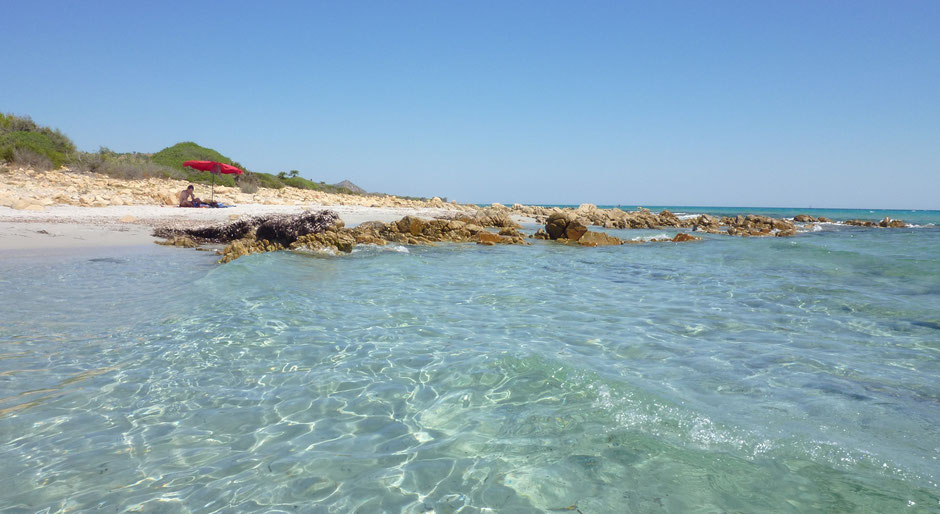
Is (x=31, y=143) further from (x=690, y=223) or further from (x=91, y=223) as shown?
(x=690, y=223)

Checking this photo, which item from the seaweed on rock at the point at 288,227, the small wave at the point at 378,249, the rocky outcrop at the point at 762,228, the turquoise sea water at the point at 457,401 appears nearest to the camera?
the turquoise sea water at the point at 457,401

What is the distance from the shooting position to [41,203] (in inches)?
604

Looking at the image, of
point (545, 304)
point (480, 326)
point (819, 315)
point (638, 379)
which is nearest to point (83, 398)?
point (480, 326)

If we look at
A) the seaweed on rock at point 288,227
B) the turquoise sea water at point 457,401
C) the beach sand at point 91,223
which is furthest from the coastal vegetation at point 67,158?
the turquoise sea water at point 457,401

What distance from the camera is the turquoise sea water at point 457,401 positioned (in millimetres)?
2307

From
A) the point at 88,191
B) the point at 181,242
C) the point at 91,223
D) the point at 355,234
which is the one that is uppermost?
the point at 88,191

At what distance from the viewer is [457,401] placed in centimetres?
335

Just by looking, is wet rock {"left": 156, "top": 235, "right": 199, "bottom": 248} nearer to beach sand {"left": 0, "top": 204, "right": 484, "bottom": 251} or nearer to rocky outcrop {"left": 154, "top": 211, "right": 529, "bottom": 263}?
rocky outcrop {"left": 154, "top": 211, "right": 529, "bottom": 263}

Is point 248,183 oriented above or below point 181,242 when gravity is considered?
above

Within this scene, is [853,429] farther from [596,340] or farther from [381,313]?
[381,313]

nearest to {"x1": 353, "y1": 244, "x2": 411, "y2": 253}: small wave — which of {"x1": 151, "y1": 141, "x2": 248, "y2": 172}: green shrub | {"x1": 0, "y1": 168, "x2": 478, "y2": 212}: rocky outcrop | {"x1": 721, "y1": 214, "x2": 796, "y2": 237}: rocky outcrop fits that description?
{"x1": 0, "y1": 168, "x2": 478, "y2": 212}: rocky outcrop

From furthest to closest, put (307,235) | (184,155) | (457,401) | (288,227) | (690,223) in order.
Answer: (184,155) < (690,223) < (288,227) < (307,235) < (457,401)

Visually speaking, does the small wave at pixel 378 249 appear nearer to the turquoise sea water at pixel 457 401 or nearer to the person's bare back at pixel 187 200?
the turquoise sea water at pixel 457 401

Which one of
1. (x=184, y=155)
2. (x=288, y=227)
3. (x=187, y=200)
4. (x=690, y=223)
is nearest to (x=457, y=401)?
(x=288, y=227)
